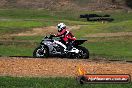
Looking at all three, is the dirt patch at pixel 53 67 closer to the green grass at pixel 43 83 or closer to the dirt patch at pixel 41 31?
the green grass at pixel 43 83

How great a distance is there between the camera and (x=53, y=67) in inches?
Answer: 749

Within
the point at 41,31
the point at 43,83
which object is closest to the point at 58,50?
the point at 43,83

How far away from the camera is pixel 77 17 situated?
69812 millimetres

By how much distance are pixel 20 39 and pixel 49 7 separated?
36.9m

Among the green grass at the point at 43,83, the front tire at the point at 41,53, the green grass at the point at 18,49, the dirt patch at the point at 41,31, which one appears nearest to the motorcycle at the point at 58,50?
the front tire at the point at 41,53

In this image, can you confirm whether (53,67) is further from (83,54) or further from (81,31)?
(81,31)

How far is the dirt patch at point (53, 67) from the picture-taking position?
17.8 metres

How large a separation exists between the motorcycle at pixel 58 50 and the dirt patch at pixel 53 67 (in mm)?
3011

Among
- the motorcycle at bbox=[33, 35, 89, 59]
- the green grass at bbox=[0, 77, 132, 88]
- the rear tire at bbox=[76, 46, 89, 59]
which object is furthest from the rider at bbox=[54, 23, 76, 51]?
the green grass at bbox=[0, 77, 132, 88]

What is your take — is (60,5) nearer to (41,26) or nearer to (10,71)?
(41,26)

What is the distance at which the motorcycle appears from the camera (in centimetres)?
2398

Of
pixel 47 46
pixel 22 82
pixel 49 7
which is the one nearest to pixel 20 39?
pixel 47 46

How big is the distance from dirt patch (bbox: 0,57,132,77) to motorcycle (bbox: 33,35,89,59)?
9.88 ft

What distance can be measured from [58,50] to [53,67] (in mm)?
5258
